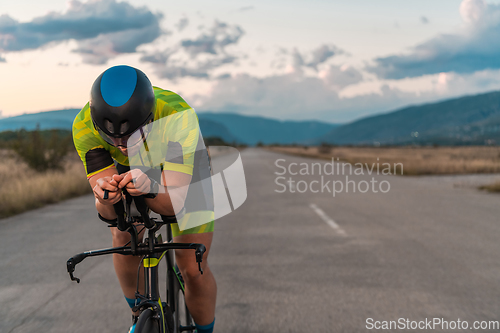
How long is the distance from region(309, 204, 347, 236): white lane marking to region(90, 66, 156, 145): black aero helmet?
5613 mm

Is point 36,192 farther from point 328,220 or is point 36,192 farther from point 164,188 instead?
point 164,188

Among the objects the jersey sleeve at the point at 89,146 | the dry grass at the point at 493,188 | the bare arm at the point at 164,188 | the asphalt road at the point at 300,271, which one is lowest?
the dry grass at the point at 493,188

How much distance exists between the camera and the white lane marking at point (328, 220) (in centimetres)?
717

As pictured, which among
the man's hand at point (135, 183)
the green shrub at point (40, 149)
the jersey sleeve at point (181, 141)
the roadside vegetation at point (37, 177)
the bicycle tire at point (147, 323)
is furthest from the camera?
the green shrub at point (40, 149)

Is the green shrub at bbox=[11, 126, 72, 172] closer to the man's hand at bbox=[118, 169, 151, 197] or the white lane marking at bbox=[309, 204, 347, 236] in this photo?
the white lane marking at bbox=[309, 204, 347, 236]

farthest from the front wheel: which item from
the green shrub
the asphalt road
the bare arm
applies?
the green shrub

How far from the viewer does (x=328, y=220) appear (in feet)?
27.0

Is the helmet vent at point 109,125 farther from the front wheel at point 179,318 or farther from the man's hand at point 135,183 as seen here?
the front wheel at point 179,318

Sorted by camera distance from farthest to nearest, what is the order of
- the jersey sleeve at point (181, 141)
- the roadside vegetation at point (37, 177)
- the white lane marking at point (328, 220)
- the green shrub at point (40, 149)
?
the green shrub at point (40, 149) → the roadside vegetation at point (37, 177) → the white lane marking at point (328, 220) → the jersey sleeve at point (181, 141)

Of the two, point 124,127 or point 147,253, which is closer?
point 124,127

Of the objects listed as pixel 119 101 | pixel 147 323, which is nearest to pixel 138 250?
pixel 147 323

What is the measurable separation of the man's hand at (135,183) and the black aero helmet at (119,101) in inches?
11.0

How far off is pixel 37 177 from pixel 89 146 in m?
14.0

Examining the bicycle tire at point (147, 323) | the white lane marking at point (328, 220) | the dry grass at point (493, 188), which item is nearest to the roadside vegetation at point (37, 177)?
the white lane marking at point (328, 220)
